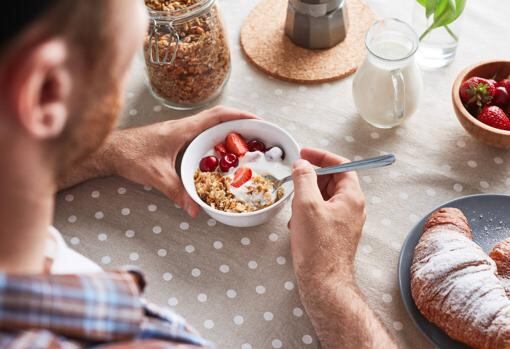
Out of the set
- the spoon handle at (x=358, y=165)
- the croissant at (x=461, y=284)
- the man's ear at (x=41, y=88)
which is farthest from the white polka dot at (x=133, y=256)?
the man's ear at (x=41, y=88)

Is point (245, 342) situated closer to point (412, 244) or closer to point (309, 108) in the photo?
point (412, 244)

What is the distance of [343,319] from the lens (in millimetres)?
961

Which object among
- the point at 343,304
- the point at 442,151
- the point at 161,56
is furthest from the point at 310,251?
the point at 161,56

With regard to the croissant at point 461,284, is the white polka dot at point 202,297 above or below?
below

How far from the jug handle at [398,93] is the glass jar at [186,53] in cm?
35

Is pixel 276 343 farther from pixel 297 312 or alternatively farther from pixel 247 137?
pixel 247 137

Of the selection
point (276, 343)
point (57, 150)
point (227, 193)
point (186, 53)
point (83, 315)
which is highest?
point (57, 150)

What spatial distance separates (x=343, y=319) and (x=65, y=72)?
599 mm

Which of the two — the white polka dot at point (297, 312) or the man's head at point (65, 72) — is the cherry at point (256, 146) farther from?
the man's head at point (65, 72)

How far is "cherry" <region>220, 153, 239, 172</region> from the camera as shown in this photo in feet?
3.76

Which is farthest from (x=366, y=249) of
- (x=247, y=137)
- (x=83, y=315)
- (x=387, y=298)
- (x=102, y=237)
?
(x=83, y=315)

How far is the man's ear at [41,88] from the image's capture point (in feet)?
1.62

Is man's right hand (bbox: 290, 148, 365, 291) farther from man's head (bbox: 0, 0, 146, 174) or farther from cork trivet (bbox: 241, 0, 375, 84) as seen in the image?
man's head (bbox: 0, 0, 146, 174)

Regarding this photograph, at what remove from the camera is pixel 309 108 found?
1.34 metres
